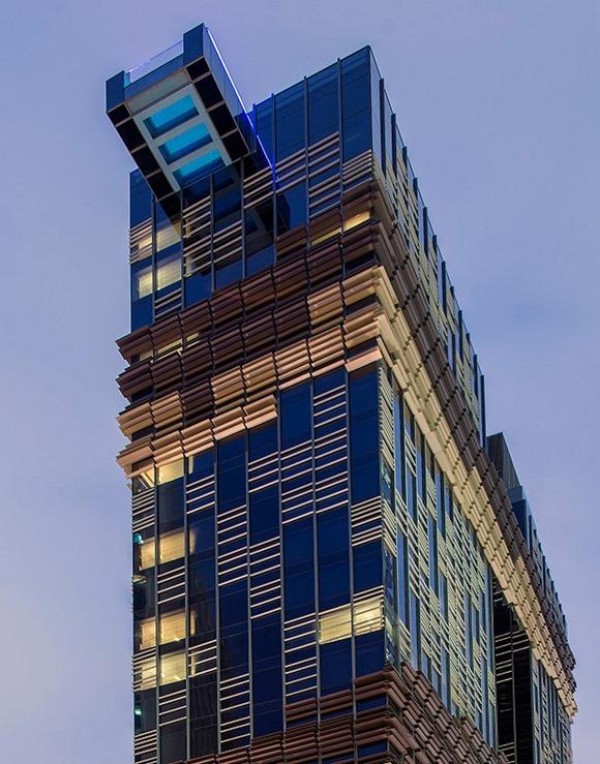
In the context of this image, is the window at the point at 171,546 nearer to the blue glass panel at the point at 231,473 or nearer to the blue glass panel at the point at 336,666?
the blue glass panel at the point at 231,473

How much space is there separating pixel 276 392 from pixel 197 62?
28.7 meters

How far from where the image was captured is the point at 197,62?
13212 centimetres

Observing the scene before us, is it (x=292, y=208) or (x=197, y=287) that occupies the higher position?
(x=292, y=208)

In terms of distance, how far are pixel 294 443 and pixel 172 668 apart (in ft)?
63.2

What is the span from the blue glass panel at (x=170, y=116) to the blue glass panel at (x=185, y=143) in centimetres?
119

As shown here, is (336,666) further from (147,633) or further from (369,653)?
(147,633)

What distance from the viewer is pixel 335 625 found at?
11356 centimetres

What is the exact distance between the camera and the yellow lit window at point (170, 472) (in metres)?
129

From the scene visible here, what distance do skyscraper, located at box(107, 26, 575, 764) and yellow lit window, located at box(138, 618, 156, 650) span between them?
0.17 m

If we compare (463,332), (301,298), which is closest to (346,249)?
(301,298)

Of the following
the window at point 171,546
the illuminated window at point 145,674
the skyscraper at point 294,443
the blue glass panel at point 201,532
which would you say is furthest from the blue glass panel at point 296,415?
the illuminated window at point 145,674

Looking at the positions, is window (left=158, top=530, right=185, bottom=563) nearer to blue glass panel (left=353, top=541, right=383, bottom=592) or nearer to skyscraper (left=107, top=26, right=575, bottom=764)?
skyscraper (left=107, top=26, right=575, bottom=764)

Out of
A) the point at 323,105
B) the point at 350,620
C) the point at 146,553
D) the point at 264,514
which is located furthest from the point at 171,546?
the point at 323,105

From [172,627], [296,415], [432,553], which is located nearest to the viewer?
[172,627]
